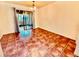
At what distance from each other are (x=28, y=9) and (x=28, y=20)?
30.7 inches

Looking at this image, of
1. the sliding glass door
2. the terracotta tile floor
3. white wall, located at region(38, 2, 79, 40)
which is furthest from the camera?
the sliding glass door

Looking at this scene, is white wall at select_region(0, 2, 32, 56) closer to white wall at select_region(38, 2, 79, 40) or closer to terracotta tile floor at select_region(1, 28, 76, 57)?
terracotta tile floor at select_region(1, 28, 76, 57)

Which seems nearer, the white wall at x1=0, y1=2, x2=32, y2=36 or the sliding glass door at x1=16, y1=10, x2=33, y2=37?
the white wall at x1=0, y1=2, x2=32, y2=36

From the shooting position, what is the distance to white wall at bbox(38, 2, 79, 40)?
128 inches

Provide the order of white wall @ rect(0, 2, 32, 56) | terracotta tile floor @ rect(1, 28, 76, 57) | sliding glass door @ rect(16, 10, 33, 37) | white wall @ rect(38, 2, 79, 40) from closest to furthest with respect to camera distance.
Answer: terracotta tile floor @ rect(1, 28, 76, 57) < white wall @ rect(38, 2, 79, 40) < white wall @ rect(0, 2, 32, 56) < sliding glass door @ rect(16, 10, 33, 37)

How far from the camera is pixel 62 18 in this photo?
378 cm

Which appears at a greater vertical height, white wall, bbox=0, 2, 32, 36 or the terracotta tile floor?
white wall, bbox=0, 2, 32, 36

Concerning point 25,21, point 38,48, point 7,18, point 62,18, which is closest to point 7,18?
point 7,18

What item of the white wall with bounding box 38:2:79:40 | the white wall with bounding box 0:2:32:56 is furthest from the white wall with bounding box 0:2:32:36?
the white wall with bounding box 38:2:79:40

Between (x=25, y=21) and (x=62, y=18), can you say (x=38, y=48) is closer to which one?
(x=62, y=18)

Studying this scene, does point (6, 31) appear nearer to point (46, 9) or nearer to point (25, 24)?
point (25, 24)

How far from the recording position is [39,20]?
5781 millimetres

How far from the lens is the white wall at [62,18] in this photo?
10.7ft

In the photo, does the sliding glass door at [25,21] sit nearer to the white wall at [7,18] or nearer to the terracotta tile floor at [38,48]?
the white wall at [7,18]
